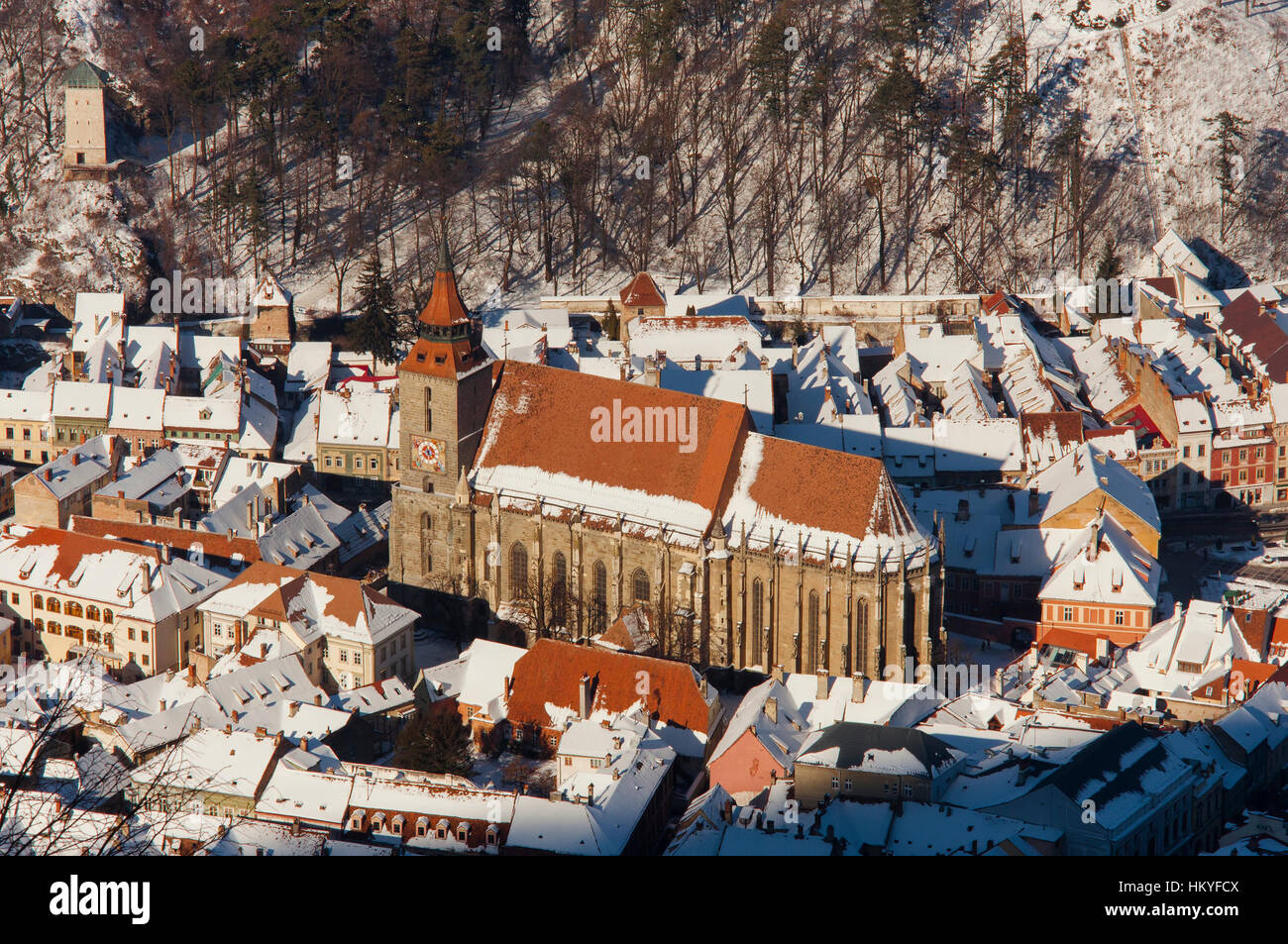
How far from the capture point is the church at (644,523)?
8231cm

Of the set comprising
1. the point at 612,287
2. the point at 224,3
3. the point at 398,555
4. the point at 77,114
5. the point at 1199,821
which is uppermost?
the point at 224,3

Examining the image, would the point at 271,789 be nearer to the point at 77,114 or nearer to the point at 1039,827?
the point at 1039,827

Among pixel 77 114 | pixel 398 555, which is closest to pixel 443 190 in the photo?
pixel 77 114

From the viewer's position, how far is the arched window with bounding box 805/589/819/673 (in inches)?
3270

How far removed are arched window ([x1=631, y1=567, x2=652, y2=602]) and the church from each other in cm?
10

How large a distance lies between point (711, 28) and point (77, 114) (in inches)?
1817

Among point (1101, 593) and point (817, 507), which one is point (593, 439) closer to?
point (817, 507)

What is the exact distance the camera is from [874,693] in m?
78.0

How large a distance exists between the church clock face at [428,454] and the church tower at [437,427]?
0.04m

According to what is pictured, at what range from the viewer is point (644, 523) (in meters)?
85.6

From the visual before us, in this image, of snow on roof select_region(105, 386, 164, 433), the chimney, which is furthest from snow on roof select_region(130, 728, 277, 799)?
snow on roof select_region(105, 386, 164, 433)

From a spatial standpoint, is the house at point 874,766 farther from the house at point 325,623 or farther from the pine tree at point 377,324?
the pine tree at point 377,324

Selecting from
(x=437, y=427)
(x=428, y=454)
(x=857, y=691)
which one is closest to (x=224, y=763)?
(x=428, y=454)

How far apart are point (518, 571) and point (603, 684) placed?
12390 mm
